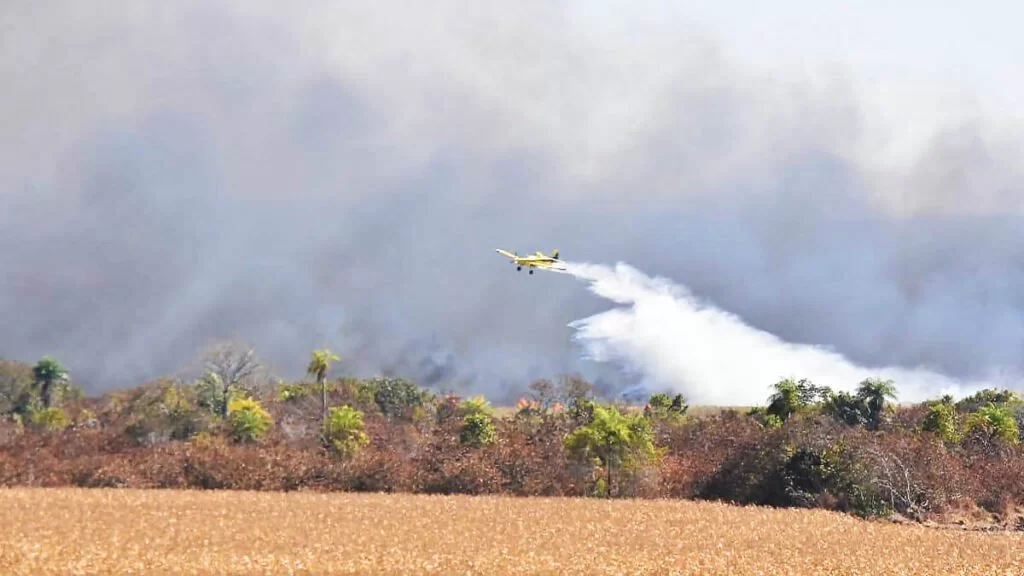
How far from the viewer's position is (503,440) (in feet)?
280

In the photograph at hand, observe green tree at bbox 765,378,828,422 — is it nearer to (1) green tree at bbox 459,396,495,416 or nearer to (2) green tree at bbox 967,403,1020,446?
(2) green tree at bbox 967,403,1020,446

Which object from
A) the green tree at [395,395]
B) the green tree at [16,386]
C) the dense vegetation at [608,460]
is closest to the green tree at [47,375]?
the green tree at [16,386]

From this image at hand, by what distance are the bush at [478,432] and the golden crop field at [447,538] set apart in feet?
95.1

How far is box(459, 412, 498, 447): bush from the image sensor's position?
99.6 metres

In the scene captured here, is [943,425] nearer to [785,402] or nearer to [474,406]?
[785,402]

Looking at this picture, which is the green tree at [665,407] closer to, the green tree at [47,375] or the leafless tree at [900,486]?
the leafless tree at [900,486]

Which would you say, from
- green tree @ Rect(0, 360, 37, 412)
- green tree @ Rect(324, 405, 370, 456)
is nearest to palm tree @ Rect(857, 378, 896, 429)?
green tree @ Rect(324, 405, 370, 456)

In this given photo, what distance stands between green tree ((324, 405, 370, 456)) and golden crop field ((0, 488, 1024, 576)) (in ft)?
63.0

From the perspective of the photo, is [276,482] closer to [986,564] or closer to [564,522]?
[564,522]

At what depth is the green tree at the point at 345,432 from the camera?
89.6 meters

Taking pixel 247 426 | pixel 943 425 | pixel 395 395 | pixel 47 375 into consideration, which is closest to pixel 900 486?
pixel 943 425

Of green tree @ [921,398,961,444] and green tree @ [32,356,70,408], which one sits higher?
green tree @ [32,356,70,408]

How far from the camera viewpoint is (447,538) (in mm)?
49375

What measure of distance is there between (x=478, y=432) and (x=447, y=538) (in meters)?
54.1
